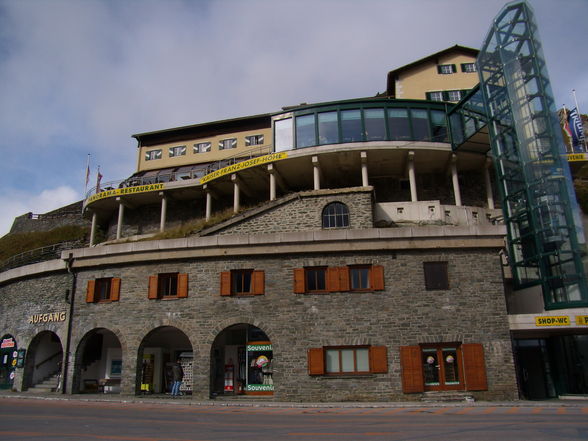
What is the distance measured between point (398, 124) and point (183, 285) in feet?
57.0

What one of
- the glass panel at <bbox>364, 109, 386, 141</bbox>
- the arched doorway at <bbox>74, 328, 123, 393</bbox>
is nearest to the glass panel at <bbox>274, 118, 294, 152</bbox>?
the glass panel at <bbox>364, 109, 386, 141</bbox>

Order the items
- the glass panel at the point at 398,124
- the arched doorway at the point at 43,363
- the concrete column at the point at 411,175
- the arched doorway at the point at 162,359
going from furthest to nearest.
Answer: the glass panel at the point at 398,124
the concrete column at the point at 411,175
the arched doorway at the point at 43,363
the arched doorway at the point at 162,359

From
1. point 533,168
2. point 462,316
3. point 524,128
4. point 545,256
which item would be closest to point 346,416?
→ point 462,316

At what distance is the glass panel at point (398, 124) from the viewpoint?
98.3 ft

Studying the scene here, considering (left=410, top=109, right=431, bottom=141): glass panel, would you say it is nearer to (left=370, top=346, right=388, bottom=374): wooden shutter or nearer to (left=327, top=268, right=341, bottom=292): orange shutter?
(left=327, top=268, right=341, bottom=292): orange shutter

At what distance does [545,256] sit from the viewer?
19750mm

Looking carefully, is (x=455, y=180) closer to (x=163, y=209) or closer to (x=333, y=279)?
(x=333, y=279)

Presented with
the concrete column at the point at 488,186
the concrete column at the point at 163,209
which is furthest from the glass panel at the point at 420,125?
the concrete column at the point at 163,209

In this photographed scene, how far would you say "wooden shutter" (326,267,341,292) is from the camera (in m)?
18.8

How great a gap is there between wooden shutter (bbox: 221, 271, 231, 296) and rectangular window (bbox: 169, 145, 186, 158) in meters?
24.1

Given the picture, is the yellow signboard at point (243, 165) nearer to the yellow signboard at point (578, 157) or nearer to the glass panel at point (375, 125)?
the glass panel at point (375, 125)

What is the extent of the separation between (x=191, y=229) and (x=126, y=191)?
45.5 ft

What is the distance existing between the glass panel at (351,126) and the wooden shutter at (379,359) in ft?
50.7

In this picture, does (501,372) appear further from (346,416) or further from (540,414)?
(346,416)
